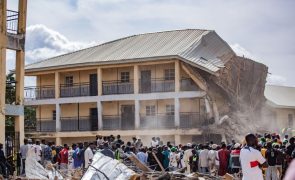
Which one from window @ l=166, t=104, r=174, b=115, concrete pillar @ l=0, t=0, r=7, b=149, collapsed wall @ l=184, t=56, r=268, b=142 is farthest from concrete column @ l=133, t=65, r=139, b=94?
concrete pillar @ l=0, t=0, r=7, b=149

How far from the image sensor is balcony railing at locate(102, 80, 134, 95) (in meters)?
36.5

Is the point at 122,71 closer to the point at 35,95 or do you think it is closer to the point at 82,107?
the point at 82,107

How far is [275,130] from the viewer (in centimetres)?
3791

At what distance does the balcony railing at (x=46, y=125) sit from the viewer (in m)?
39.8

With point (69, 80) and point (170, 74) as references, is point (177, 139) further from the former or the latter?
point (69, 80)

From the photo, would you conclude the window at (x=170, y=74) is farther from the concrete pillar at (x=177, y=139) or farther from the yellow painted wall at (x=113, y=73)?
the concrete pillar at (x=177, y=139)

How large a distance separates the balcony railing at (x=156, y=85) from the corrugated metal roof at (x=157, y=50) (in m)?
1.86

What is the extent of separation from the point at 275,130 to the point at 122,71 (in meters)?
11.3

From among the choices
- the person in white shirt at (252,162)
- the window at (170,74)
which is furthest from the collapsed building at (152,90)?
the person in white shirt at (252,162)

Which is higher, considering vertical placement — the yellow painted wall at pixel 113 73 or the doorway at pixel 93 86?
the yellow painted wall at pixel 113 73

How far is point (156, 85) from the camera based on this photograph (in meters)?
35.7

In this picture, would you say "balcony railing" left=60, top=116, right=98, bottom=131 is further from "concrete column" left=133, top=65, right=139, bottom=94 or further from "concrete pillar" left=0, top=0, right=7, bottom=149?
"concrete pillar" left=0, top=0, right=7, bottom=149

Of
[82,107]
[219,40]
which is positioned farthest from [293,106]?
[82,107]

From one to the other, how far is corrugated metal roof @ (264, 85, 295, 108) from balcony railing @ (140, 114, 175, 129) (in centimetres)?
1051
